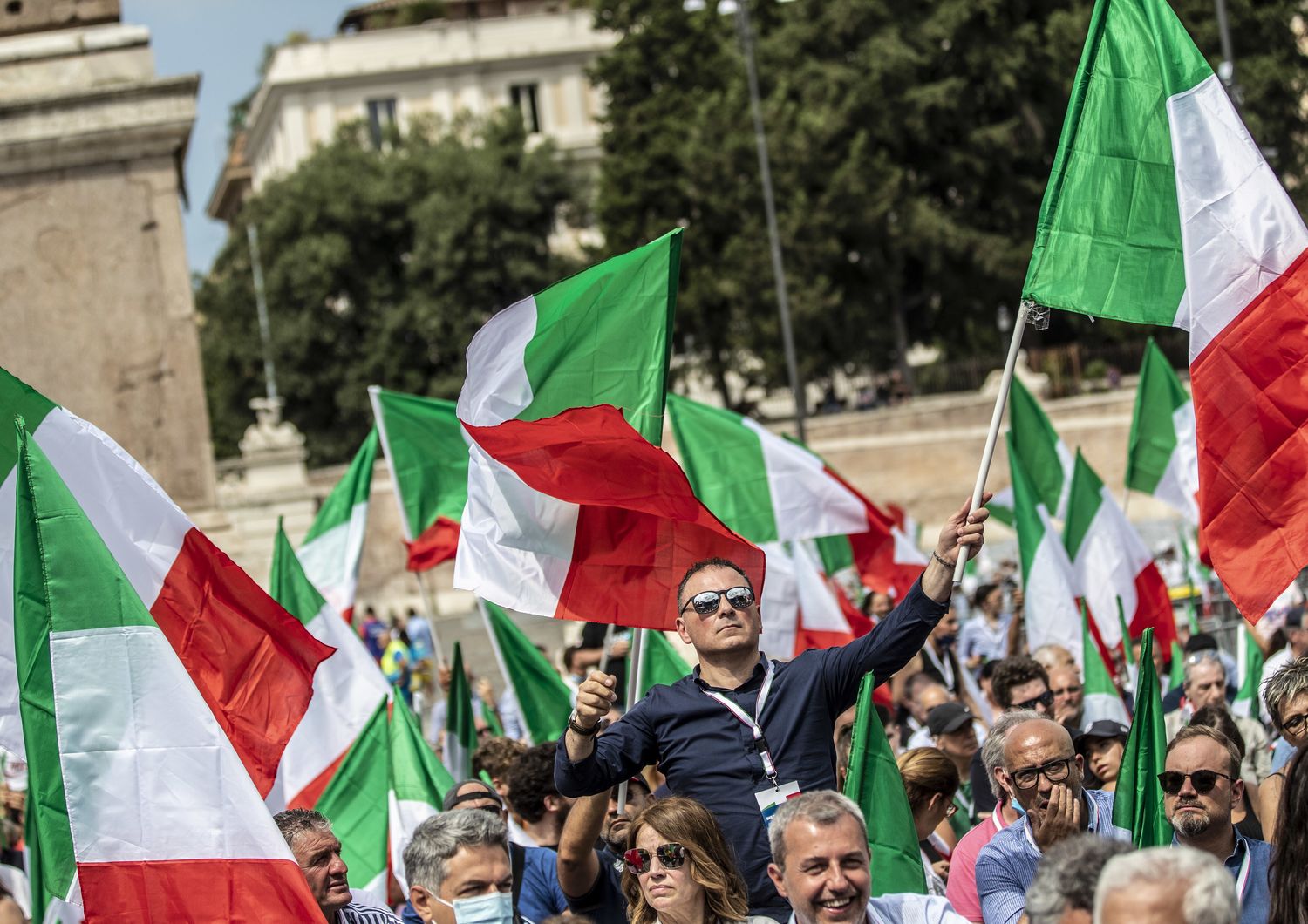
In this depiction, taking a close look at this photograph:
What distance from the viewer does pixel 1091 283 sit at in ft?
18.4

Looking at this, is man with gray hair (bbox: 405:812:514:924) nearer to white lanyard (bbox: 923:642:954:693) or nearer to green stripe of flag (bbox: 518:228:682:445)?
green stripe of flag (bbox: 518:228:682:445)

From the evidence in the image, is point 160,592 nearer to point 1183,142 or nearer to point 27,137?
point 1183,142

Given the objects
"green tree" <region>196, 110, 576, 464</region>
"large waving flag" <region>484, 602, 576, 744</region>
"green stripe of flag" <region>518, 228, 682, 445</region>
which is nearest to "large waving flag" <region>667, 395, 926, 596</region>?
"large waving flag" <region>484, 602, 576, 744</region>

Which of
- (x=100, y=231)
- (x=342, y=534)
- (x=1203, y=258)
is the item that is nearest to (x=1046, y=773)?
(x=1203, y=258)

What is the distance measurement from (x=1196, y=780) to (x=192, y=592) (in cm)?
276

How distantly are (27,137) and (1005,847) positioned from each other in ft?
39.6

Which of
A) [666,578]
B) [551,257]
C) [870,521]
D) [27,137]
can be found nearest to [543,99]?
[551,257]

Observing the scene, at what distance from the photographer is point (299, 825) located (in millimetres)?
5145

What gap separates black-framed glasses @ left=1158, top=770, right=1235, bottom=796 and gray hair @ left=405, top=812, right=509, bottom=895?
5.04ft

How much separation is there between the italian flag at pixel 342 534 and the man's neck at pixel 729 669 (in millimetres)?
6716

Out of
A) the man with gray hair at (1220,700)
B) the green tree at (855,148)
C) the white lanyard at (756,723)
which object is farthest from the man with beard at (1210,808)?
the green tree at (855,148)

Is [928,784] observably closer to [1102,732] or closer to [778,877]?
[1102,732]

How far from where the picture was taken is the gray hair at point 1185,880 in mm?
2877

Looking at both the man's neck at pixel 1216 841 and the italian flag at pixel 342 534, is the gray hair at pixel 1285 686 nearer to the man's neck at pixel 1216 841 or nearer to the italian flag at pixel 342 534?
the man's neck at pixel 1216 841
